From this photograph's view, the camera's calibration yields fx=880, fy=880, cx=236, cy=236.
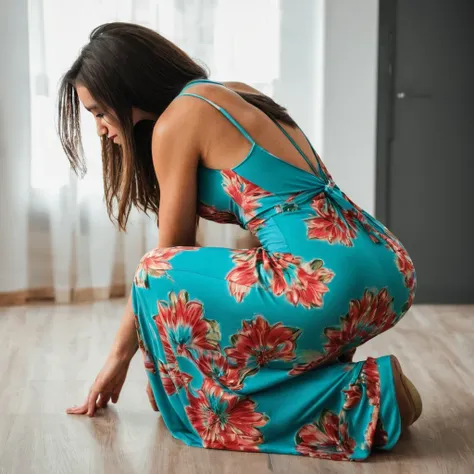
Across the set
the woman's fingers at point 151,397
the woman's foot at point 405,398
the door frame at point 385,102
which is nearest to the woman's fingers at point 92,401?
the woman's fingers at point 151,397

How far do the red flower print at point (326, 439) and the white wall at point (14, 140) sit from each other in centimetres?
210

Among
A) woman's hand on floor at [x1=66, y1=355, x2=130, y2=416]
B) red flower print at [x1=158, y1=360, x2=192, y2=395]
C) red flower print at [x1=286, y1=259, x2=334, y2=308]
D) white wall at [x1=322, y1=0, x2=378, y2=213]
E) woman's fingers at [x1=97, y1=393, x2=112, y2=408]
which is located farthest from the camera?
white wall at [x1=322, y1=0, x2=378, y2=213]

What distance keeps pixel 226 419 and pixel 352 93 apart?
2.10 metres

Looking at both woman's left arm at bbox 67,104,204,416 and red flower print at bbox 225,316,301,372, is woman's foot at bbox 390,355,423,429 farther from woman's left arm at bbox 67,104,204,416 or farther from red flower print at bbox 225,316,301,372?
woman's left arm at bbox 67,104,204,416

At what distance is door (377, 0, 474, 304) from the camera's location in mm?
3516

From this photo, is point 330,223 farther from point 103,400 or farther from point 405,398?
point 103,400

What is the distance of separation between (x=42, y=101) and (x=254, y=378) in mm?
2166

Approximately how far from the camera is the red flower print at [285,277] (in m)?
1.78

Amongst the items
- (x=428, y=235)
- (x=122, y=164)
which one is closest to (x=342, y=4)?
(x=428, y=235)

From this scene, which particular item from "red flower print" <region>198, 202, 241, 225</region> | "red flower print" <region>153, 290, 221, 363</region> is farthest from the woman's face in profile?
"red flower print" <region>153, 290, 221, 363</region>

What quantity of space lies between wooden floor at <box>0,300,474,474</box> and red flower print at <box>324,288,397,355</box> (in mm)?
243

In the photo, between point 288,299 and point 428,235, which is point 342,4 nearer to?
point 428,235

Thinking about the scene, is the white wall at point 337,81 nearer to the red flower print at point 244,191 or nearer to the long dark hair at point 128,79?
the long dark hair at point 128,79

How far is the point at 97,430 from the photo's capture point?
2.01 m
